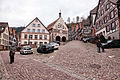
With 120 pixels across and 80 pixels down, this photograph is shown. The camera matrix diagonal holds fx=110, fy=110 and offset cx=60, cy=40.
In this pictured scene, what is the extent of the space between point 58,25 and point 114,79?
45392 mm

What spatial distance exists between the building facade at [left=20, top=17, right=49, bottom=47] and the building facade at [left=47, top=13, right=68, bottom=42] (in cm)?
375

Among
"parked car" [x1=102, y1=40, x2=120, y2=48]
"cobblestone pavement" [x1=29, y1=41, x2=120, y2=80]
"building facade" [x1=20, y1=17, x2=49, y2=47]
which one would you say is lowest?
"cobblestone pavement" [x1=29, y1=41, x2=120, y2=80]

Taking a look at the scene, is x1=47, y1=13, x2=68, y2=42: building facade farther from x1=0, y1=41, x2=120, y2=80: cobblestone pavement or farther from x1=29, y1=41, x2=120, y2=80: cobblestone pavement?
x1=0, y1=41, x2=120, y2=80: cobblestone pavement

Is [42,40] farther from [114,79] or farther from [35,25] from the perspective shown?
[114,79]

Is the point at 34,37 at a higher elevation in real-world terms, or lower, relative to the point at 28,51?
higher

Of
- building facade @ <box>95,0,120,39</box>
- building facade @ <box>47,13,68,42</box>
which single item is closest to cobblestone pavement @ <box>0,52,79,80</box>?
building facade @ <box>95,0,120,39</box>

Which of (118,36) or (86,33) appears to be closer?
(118,36)

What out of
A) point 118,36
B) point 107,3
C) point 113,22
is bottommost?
point 118,36

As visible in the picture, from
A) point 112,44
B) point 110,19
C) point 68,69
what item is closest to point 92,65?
point 68,69

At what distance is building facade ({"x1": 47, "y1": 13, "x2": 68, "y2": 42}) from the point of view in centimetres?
4931

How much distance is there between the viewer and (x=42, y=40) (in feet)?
153

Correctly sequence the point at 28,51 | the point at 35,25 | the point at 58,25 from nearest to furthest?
the point at 28,51
the point at 35,25
the point at 58,25

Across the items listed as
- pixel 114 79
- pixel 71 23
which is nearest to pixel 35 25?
pixel 114 79

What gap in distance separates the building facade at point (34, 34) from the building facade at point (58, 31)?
375 centimetres
